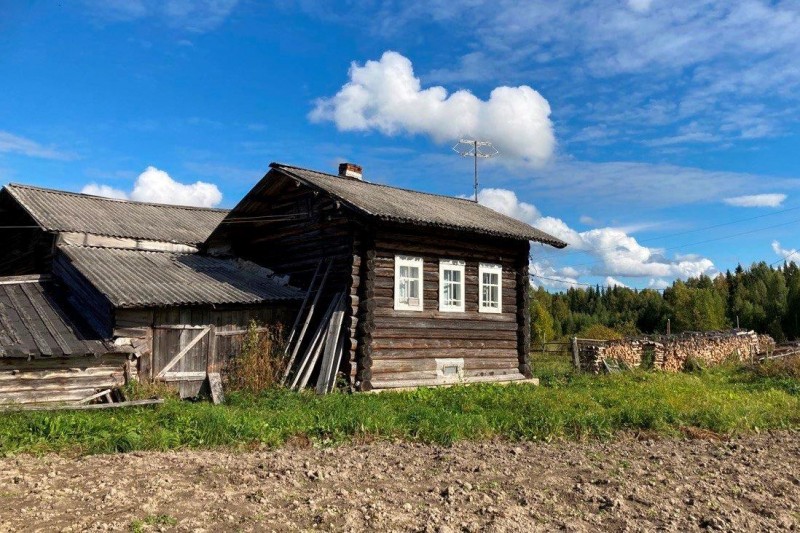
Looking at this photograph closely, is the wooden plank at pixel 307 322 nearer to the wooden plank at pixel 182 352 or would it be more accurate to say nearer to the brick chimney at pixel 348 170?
the wooden plank at pixel 182 352

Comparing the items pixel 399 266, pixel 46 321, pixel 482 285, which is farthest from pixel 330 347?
pixel 46 321

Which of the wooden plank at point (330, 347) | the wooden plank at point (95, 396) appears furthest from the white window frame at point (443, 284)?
the wooden plank at point (95, 396)

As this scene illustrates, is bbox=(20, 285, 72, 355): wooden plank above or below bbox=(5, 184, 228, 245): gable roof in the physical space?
below

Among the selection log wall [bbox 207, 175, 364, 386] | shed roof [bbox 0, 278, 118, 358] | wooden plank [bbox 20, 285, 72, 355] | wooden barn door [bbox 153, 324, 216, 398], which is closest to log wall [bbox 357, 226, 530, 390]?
log wall [bbox 207, 175, 364, 386]

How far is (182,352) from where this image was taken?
13320 mm

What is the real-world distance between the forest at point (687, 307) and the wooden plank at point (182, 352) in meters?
40.9

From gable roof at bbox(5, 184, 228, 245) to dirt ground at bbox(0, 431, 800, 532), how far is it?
11.2 m

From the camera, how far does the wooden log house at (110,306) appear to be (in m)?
11.7

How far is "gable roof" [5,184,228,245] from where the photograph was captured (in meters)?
17.5

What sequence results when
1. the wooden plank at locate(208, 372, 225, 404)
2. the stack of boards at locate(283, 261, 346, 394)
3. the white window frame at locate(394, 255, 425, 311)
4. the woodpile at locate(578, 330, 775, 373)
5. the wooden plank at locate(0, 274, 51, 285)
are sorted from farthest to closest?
the woodpile at locate(578, 330, 775, 373)
the white window frame at locate(394, 255, 425, 311)
the wooden plank at locate(0, 274, 51, 285)
the stack of boards at locate(283, 261, 346, 394)
the wooden plank at locate(208, 372, 225, 404)

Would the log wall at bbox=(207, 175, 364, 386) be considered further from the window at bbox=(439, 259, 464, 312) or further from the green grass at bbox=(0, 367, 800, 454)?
the green grass at bbox=(0, 367, 800, 454)

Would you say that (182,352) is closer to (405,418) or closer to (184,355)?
(184,355)

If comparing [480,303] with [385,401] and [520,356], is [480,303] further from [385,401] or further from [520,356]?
[385,401]

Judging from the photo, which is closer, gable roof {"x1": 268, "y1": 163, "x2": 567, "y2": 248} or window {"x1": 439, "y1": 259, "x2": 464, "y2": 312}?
gable roof {"x1": 268, "y1": 163, "x2": 567, "y2": 248}
